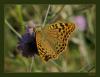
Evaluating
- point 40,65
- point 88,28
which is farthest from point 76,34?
point 40,65

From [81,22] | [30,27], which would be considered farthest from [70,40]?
[30,27]

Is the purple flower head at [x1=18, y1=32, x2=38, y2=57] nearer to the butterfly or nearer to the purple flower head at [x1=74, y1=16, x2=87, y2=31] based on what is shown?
the butterfly

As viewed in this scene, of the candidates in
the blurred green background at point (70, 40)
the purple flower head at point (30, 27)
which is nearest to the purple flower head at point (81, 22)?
the blurred green background at point (70, 40)

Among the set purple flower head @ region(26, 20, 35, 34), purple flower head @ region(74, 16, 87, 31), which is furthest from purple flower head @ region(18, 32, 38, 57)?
purple flower head @ region(74, 16, 87, 31)

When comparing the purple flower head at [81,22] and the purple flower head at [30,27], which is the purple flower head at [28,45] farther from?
the purple flower head at [81,22]

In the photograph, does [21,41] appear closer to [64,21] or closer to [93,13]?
[64,21]
